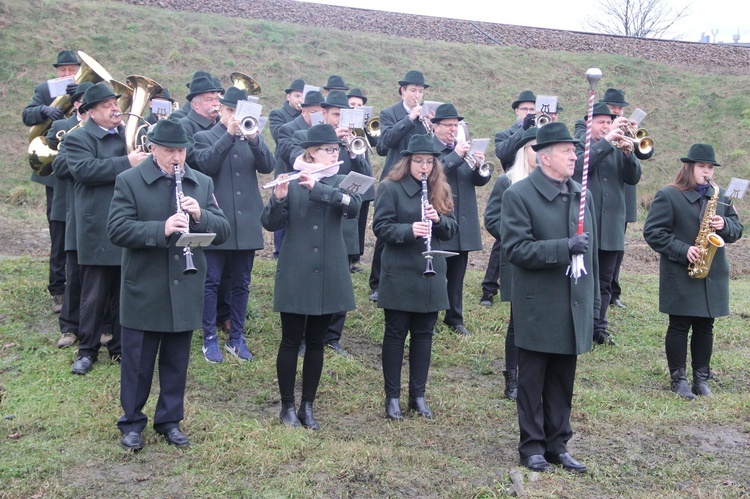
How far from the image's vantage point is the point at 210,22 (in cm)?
2116

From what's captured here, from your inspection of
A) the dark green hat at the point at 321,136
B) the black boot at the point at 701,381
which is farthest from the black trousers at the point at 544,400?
the black boot at the point at 701,381

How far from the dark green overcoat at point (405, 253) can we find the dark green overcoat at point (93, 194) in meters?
2.21

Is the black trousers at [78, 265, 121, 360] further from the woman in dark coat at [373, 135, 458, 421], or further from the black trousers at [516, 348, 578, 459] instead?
the black trousers at [516, 348, 578, 459]

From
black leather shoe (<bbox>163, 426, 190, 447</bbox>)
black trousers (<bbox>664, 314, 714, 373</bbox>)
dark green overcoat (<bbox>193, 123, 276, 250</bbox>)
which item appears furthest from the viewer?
dark green overcoat (<bbox>193, 123, 276, 250</bbox>)

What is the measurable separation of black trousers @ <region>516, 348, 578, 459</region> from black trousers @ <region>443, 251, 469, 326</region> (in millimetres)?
2815

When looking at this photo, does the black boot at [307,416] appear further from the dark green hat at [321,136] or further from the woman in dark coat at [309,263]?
the dark green hat at [321,136]

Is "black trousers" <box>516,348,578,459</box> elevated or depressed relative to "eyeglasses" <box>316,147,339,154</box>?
depressed

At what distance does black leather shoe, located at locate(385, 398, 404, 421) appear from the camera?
6.29 m

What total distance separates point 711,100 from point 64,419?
1987cm

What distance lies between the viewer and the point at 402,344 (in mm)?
6387

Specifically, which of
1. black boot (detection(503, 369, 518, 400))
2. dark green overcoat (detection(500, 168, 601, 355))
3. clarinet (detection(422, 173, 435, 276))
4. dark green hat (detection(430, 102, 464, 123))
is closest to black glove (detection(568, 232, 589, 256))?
dark green overcoat (detection(500, 168, 601, 355))

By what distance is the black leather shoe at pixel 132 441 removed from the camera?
17.6 feet

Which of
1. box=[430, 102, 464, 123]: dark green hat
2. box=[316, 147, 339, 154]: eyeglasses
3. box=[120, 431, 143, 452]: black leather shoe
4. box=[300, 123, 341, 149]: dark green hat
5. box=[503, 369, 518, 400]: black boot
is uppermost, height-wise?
box=[430, 102, 464, 123]: dark green hat

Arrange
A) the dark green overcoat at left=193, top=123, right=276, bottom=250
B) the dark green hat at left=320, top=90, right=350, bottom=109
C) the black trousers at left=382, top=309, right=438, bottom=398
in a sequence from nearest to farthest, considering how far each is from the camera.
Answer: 1. the black trousers at left=382, top=309, right=438, bottom=398
2. the dark green overcoat at left=193, top=123, right=276, bottom=250
3. the dark green hat at left=320, top=90, right=350, bottom=109
